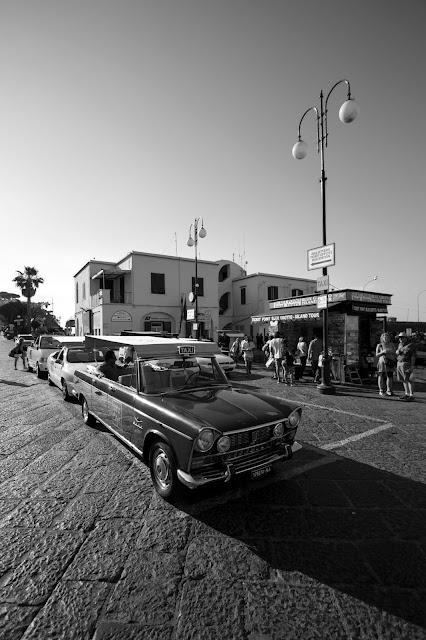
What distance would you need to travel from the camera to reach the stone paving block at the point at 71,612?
6.44ft

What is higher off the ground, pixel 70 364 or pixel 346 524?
pixel 70 364

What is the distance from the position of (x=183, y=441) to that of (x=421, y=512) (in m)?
2.54

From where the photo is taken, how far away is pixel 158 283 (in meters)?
27.6

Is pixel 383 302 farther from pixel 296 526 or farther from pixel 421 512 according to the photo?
pixel 296 526

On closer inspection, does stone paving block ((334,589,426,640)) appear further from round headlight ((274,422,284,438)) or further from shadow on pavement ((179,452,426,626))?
round headlight ((274,422,284,438))

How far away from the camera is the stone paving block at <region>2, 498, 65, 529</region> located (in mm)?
3072

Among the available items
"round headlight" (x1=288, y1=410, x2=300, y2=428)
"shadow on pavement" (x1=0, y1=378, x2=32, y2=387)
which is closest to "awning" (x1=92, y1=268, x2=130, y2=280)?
"shadow on pavement" (x1=0, y1=378, x2=32, y2=387)

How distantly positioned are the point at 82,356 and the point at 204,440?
7133mm

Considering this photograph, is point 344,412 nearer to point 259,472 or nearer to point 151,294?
point 259,472

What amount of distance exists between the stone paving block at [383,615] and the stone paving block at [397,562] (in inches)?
4.5

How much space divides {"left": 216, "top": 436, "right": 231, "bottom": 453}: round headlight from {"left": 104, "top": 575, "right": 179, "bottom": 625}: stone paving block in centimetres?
112

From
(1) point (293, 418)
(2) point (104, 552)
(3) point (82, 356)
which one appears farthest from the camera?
(3) point (82, 356)

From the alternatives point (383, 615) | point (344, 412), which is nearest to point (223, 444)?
point (383, 615)

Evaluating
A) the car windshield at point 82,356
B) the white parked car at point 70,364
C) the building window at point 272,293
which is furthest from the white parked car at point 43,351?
the building window at point 272,293
